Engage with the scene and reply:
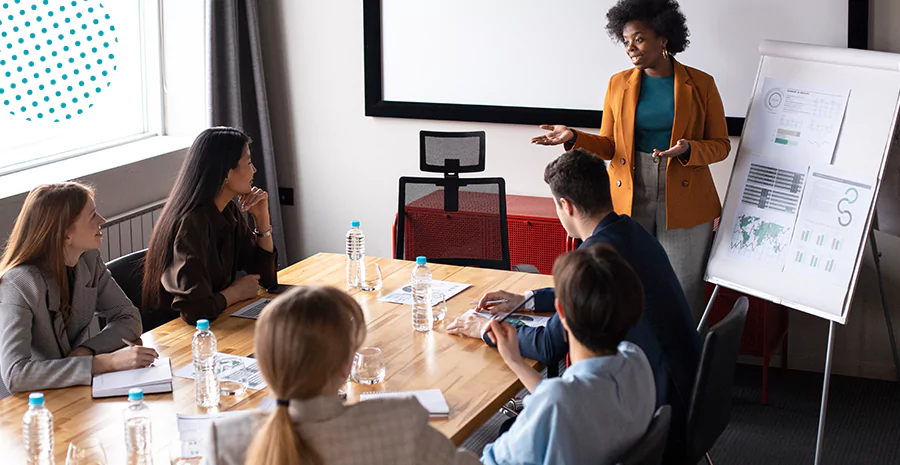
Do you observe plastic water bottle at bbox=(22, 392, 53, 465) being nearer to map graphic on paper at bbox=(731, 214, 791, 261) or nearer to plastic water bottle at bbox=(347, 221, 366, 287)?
plastic water bottle at bbox=(347, 221, 366, 287)

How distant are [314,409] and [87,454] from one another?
1.95 feet

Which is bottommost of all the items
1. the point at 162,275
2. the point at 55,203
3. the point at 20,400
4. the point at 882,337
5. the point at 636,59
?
the point at 882,337

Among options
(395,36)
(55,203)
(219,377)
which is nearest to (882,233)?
(395,36)

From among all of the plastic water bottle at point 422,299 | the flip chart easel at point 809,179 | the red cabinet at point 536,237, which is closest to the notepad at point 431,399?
the plastic water bottle at point 422,299

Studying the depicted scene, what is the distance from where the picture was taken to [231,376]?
8.01 feet

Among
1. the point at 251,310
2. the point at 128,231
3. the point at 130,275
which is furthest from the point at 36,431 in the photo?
the point at 128,231

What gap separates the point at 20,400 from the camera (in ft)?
7.61

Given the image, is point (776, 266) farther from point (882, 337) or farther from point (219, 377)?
point (219, 377)

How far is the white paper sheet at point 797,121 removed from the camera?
11.3ft

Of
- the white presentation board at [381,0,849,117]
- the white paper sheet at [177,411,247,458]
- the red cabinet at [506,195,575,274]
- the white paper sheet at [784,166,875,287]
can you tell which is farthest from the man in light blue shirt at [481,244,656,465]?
the white presentation board at [381,0,849,117]

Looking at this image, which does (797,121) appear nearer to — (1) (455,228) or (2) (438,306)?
(1) (455,228)

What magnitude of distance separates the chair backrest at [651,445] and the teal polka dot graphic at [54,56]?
343cm

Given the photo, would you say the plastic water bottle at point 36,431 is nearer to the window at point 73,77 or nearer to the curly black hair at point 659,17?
the window at point 73,77

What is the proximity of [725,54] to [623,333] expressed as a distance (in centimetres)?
267
